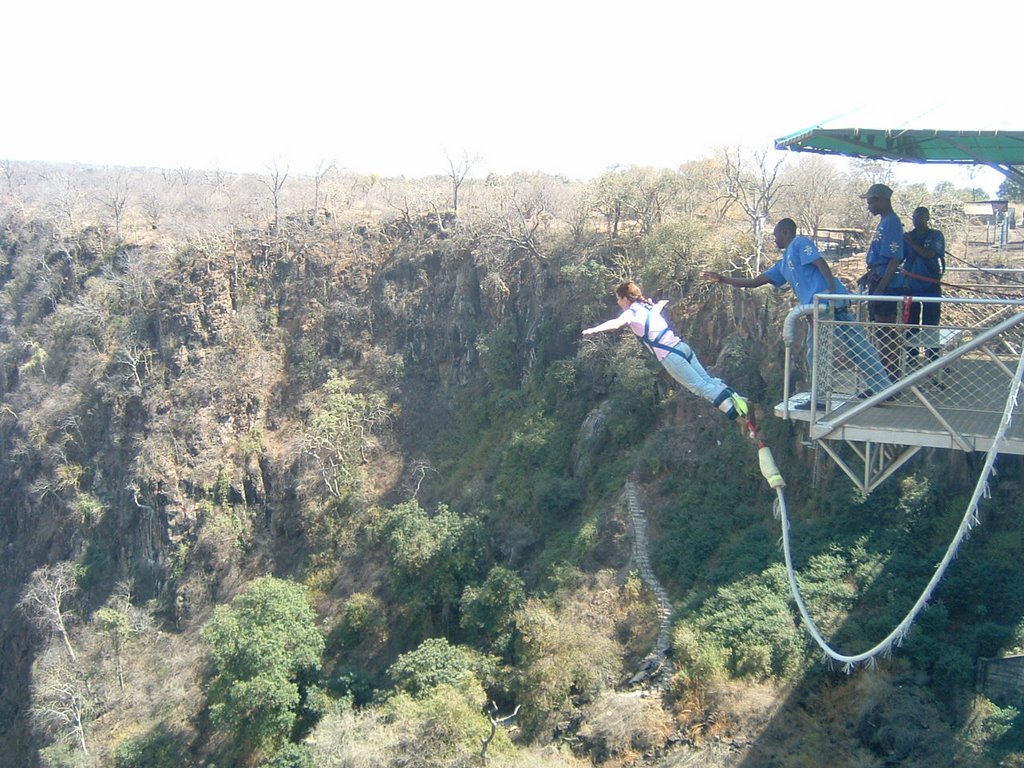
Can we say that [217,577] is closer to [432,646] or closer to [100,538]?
[100,538]

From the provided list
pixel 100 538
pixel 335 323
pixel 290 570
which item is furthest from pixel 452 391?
pixel 100 538

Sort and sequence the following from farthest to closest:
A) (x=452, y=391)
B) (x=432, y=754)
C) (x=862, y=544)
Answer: (x=452, y=391), (x=862, y=544), (x=432, y=754)

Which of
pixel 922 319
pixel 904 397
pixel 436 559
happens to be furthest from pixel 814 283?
pixel 436 559

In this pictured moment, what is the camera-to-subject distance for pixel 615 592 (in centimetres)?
1747

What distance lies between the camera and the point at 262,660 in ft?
58.9

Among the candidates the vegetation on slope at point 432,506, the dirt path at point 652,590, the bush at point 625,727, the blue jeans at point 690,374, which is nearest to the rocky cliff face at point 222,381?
the vegetation on slope at point 432,506

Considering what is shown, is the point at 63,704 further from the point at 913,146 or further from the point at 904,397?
the point at 913,146

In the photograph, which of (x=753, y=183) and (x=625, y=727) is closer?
(x=625, y=727)

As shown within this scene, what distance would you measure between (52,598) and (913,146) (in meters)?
26.8

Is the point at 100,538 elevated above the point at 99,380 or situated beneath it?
situated beneath

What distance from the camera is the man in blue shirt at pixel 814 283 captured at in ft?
22.4

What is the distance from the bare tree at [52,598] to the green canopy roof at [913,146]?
82.4 ft

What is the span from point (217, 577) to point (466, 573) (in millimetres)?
9810

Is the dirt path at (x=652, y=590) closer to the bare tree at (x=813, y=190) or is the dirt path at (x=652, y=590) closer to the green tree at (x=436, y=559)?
the green tree at (x=436, y=559)
